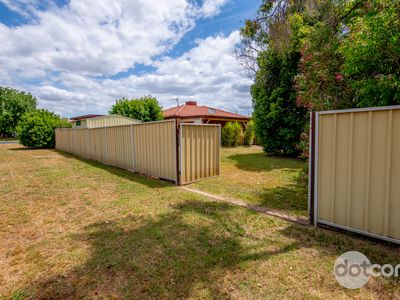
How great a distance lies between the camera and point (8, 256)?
300 cm

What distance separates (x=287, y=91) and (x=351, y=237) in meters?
10.2

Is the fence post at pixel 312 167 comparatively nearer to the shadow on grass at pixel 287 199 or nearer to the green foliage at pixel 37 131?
the shadow on grass at pixel 287 199

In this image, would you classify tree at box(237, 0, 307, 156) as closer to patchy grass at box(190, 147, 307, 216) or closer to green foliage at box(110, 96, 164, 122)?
patchy grass at box(190, 147, 307, 216)

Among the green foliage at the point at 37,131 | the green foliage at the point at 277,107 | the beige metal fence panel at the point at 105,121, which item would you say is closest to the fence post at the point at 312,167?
the green foliage at the point at 277,107

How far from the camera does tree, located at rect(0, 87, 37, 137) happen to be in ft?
108

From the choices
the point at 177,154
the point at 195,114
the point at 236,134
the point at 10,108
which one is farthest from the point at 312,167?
the point at 10,108

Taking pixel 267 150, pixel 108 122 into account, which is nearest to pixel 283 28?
pixel 267 150

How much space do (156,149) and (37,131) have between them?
16.7 metres

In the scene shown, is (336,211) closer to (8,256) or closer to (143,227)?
(143,227)

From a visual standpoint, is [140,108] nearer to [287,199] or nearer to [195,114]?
[195,114]

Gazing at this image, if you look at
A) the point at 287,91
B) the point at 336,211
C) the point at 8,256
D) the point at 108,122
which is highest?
the point at 287,91

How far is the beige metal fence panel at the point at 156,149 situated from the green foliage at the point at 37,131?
1519cm

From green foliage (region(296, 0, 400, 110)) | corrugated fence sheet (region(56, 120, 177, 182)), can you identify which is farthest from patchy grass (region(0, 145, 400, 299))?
green foliage (region(296, 0, 400, 110))

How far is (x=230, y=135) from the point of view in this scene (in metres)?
18.5
